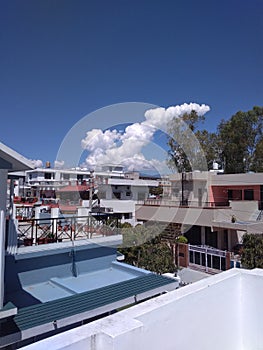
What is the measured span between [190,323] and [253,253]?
29.5ft

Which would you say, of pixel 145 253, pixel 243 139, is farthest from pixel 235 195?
pixel 145 253

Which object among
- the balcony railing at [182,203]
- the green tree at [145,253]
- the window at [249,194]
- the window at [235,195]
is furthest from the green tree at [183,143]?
the green tree at [145,253]

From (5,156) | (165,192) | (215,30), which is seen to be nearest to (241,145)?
(165,192)

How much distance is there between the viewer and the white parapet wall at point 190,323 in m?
0.92

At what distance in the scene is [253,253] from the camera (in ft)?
30.3

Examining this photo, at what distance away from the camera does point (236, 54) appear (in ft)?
30.5

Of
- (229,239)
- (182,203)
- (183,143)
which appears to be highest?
(183,143)

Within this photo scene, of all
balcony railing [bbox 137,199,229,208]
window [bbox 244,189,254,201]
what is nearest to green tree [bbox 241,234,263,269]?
balcony railing [bbox 137,199,229,208]

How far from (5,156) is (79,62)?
7.15 metres

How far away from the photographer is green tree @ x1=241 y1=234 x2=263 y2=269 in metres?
9.08

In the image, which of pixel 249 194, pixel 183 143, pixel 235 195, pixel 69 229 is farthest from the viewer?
pixel 183 143

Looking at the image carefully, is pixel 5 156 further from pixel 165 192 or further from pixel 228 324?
pixel 165 192

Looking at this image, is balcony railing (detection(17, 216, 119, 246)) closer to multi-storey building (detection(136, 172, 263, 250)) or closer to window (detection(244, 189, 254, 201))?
multi-storey building (detection(136, 172, 263, 250))

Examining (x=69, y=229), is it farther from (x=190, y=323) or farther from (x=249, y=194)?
(x=249, y=194)
